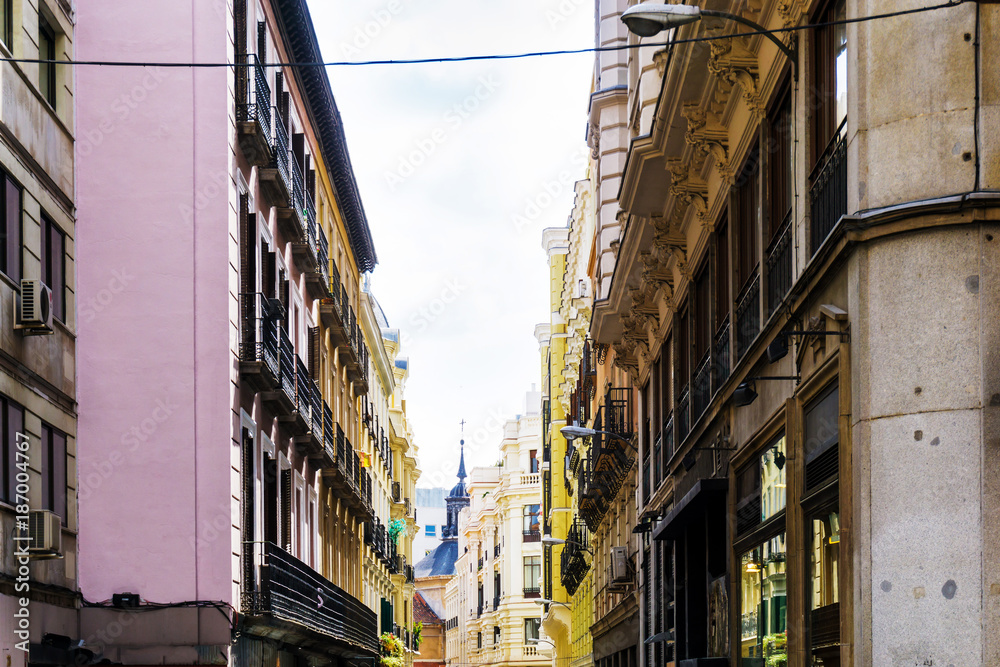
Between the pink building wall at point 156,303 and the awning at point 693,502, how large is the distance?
19.6 ft

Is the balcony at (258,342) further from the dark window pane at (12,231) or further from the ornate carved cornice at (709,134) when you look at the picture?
the ornate carved cornice at (709,134)

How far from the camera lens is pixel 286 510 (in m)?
26.2

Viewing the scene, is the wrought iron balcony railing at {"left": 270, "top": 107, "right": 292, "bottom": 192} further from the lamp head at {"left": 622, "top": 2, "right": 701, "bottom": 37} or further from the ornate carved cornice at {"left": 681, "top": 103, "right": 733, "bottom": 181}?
the lamp head at {"left": 622, "top": 2, "right": 701, "bottom": 37}

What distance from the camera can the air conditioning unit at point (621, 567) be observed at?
1204 inches

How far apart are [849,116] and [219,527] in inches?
466

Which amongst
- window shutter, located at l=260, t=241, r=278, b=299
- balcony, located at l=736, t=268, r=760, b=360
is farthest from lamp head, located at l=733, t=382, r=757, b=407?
window shutter, located at l=260, t=241, r=278, b=299

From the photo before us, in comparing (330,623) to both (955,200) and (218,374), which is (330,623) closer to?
(218,374)

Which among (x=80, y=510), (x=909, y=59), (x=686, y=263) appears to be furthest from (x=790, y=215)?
(x=80, y=510)

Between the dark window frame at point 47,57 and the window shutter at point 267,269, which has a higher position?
the dark window frame at point 47,57

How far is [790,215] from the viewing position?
1329 cm

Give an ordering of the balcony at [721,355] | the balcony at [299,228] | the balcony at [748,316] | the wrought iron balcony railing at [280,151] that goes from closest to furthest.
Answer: the balcony at [748,316]
the balcony at [721,355]
the wrought iron balcony railing at [280,151]
the balcony at [299,228]

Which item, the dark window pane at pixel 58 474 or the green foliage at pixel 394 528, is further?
the green foliage at pixel 394 528

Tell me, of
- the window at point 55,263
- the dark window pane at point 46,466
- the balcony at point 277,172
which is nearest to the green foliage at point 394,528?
the balcony at point 277,172

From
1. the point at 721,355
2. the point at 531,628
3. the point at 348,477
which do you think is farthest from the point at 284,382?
the point at 531,628
